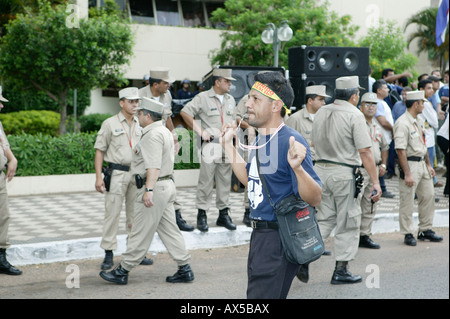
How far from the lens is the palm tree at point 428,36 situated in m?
30.4

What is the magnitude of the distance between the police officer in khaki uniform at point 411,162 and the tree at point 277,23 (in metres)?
11.0

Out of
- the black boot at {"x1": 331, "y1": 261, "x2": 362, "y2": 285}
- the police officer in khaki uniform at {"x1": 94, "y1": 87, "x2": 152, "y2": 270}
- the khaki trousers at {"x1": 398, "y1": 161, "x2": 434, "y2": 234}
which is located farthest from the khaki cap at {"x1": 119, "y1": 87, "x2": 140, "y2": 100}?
the khaki trousers at {"x1": 398, "y1": 161, "x2": 434, "y2": 234}

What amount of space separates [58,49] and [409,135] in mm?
9169

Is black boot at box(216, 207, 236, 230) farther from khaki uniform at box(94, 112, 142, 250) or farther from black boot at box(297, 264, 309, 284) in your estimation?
black boot at box(297, 264, 309, 284)

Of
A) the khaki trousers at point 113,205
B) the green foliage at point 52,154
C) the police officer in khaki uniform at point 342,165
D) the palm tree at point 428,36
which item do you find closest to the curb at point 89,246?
the khaki trousers at point 113,205

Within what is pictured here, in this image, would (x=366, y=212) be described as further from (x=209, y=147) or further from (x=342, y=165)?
(x=209, y=147)

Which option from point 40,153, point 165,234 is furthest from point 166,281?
point 40,153

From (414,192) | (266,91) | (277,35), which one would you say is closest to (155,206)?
(266,91)

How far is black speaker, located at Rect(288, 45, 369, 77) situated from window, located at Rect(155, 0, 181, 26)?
15.9 metres

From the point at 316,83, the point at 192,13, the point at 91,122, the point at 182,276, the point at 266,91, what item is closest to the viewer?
the point at 266,91

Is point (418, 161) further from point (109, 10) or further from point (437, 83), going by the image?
point (109, 10)

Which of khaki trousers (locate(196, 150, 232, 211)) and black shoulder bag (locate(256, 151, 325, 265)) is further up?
black shoulder bag (locate(256, 151, 325, 265))

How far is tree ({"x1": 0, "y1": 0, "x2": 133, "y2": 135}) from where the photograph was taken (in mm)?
14266

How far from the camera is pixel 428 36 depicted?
1222 inches
